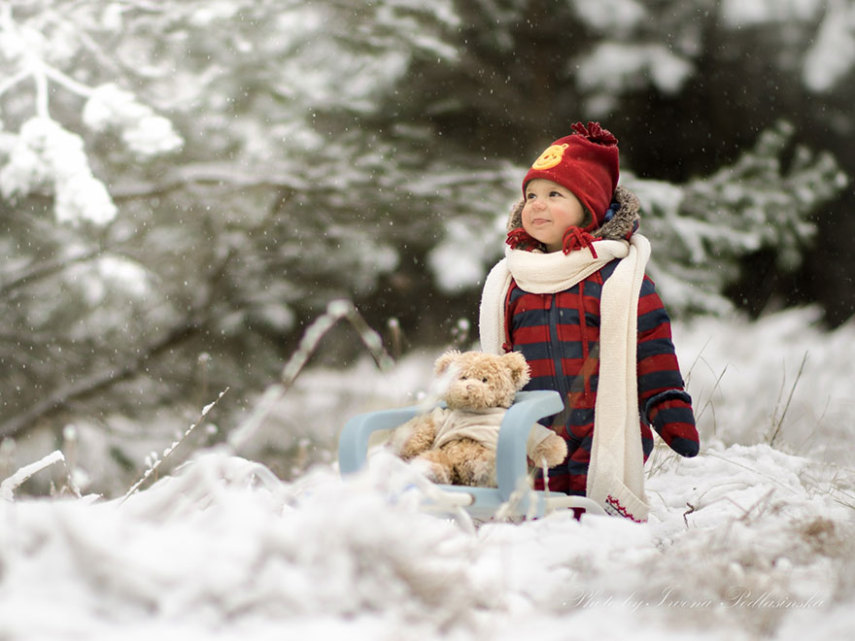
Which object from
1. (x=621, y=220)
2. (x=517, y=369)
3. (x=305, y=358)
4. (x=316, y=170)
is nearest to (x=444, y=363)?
(x=517, y=369)

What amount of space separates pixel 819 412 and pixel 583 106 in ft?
6.51

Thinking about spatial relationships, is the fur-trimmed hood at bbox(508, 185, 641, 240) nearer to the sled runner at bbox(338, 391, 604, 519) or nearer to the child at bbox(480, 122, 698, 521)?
the child at bbox(480, 122, 698, 521)

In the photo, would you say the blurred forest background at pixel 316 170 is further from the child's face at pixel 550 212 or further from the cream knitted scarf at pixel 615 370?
the cream knitted scarf at pixel 615 370

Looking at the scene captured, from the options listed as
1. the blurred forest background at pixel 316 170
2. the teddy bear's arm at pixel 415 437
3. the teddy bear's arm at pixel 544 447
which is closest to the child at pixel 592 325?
the teddy bear's arm at pixel 544 447

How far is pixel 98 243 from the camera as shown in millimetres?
4297

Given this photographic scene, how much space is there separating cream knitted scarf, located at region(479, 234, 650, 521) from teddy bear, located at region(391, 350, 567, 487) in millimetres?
136

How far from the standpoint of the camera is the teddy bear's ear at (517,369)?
1887 mm

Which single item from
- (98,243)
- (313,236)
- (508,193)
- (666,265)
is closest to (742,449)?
(666,265)

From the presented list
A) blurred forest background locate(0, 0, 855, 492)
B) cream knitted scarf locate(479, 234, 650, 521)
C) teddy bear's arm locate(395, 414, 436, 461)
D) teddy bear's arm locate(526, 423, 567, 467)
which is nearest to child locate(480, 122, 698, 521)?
cream knitted scarf locate(479, 234, 650, 521)

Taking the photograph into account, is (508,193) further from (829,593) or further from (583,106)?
(829,593)

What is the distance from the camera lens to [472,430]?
182 centimetres

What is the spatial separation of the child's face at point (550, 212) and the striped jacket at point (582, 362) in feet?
0.53

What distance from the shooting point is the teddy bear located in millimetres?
1771

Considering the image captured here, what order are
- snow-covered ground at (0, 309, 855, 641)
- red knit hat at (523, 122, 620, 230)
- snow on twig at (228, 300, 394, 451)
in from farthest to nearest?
1. red knit hat at (523, 122, 620, 230)
2. snow on twig at (228, 300, 394, 451)
3. snow-covered ground at (0, 309, 855, 641)
